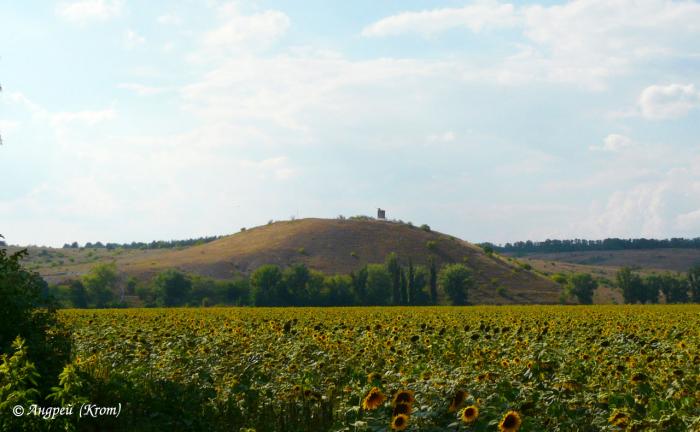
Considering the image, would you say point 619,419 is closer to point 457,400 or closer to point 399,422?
point 457,400

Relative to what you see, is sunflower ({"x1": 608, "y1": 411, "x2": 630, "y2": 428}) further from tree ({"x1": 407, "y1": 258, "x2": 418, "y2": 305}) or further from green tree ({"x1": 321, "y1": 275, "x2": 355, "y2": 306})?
tree ({"x1": 407, "y1": 258, "x2": 418, "y2": 305})

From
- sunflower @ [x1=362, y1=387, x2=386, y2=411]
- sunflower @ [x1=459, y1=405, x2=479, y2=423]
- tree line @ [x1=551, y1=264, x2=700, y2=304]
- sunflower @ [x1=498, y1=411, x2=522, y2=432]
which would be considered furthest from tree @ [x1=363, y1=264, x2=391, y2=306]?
sunflower @ [x1=498, y1=411, x2=522, y2=432]

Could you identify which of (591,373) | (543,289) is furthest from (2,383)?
(543,289)

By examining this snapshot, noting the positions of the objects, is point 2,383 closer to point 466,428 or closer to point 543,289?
point 466,428

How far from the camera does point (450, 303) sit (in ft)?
427

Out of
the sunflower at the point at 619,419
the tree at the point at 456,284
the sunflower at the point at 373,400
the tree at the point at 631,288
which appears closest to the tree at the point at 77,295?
the tree at the point at 456,284

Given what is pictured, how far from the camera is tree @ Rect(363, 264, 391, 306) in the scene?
125881 mm

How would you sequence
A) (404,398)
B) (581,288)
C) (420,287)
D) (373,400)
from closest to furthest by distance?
(404,398)
(373,400)
(420,287)
(581,288)

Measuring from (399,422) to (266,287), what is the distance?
365 feet

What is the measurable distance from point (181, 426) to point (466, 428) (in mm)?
6594

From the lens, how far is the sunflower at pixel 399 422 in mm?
9867

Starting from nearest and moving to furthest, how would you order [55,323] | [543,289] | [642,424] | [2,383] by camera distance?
[642,424]
[2,383]
[55,323]
[543,289]

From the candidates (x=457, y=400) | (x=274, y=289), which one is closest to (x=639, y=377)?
(x=457, y=400)

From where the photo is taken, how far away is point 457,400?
10.3 meters
